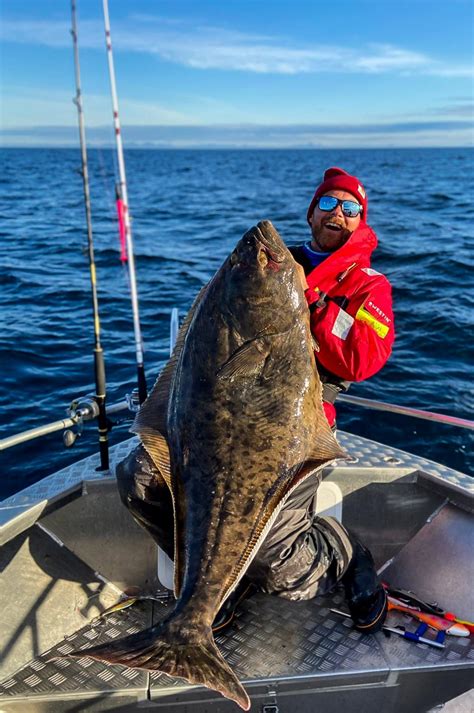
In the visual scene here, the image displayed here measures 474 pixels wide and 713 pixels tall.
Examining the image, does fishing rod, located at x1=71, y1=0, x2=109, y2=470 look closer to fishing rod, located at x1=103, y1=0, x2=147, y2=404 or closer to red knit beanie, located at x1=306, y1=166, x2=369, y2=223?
fishing rod, located at x1=103, y1=0, x2=147, y2=404

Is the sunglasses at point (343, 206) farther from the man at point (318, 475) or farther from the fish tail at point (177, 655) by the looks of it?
the fish tail at point (177, 655)

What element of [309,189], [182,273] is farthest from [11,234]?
[309,189]

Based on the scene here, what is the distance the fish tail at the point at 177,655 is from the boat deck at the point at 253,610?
3.72ft

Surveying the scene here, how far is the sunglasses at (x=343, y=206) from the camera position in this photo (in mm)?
3912

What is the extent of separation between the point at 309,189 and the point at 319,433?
4358cm

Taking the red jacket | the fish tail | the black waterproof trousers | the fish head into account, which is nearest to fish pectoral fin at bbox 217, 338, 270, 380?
the fish head

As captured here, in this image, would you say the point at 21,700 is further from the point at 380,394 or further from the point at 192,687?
the point at 380,394

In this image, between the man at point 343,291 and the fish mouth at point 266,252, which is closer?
the fish mouth at point 266,252

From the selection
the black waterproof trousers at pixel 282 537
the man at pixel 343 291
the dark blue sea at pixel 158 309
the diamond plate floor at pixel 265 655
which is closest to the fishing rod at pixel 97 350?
the dark blue sea at pixel 158 309

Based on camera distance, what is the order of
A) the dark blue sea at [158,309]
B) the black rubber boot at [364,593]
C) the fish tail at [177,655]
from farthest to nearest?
1. the dark blue sea at [158,309]
2. the black rubber boot at [364,593]
3. the fish tail at [177,655]

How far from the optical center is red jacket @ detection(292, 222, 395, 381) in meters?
3.23

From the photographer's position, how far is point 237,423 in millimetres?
2836

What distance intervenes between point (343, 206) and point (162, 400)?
1778 millimetres

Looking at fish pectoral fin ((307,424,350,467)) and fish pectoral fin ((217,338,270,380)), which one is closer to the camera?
fish pectoral fin ((217,338,270,380))
